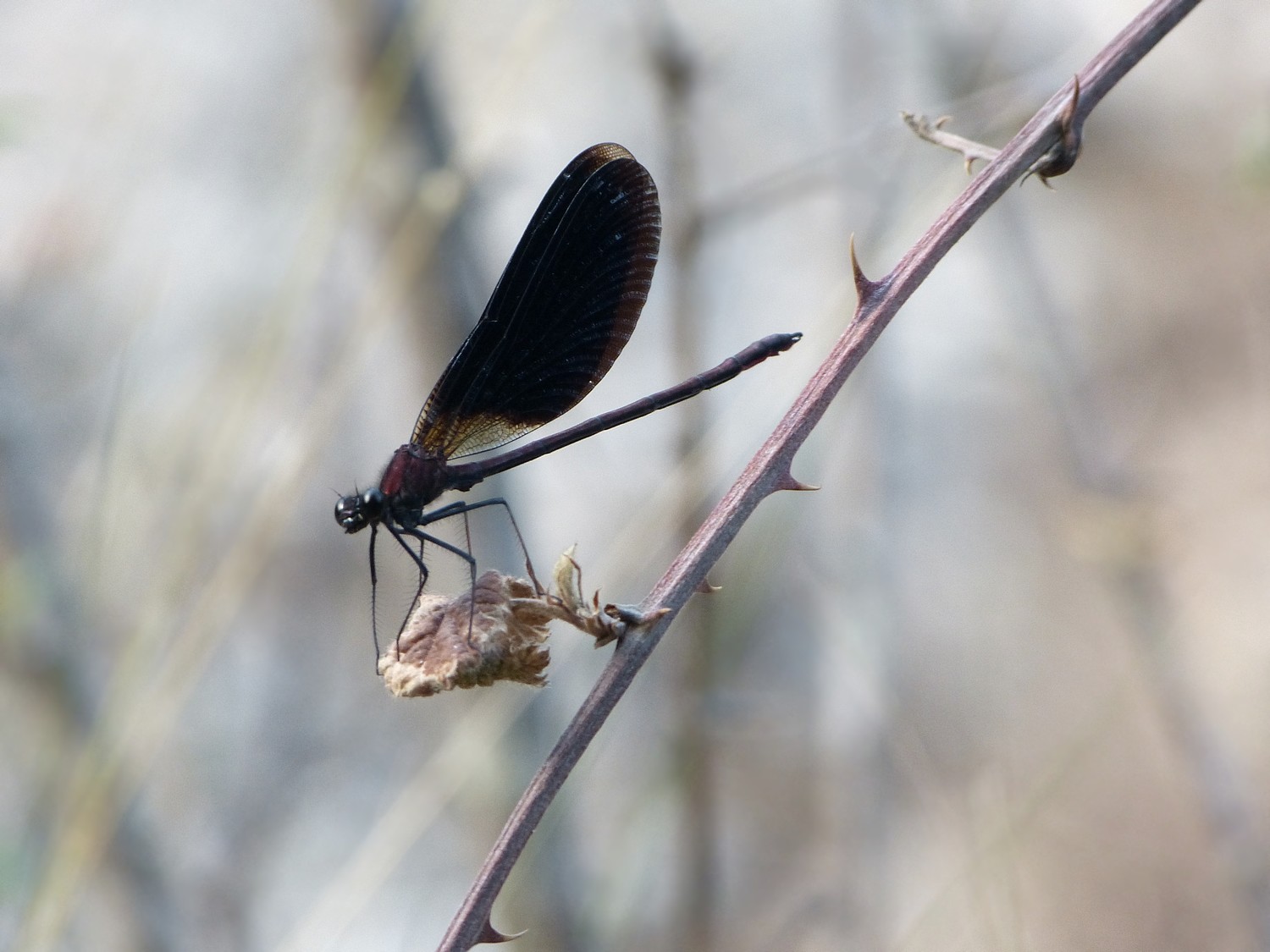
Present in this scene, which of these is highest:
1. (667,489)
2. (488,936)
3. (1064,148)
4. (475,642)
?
(667,489)

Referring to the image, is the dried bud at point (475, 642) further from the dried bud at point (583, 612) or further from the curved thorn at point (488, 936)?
the curved thorn at point (488, 936)

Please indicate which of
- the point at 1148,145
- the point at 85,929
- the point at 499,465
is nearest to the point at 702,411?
the point at 499,465

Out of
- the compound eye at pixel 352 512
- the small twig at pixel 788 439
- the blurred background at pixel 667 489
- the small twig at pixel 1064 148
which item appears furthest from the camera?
the blurred background at pixel 667 489

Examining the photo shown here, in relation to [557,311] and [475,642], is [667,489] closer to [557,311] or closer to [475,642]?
[557,311]

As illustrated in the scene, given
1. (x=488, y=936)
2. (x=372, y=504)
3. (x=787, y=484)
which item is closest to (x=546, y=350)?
(x=372, y=504)

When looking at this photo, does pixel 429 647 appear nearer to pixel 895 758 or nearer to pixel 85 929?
pixel 895 758

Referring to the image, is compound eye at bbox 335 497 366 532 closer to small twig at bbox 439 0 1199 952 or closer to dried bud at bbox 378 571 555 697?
dried bud at bbox 378 571 555 697

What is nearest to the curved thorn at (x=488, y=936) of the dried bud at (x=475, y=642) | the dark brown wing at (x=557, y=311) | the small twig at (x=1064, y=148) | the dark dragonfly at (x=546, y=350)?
the dried bud at (x=475, y=642)
